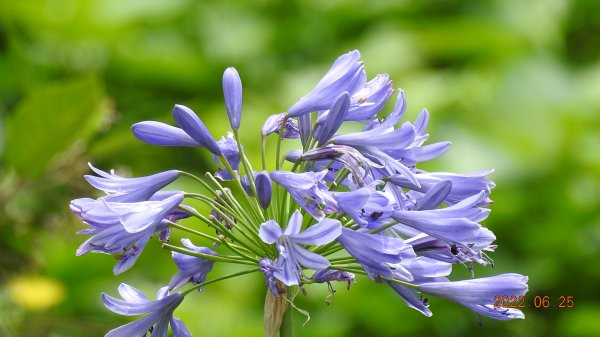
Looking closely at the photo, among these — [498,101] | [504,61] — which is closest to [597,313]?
[498,101]

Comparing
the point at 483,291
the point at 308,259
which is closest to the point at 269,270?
the point at 308,259

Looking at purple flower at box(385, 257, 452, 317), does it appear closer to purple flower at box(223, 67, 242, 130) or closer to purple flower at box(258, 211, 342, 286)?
purple flower at box(258, 211, 342, 286)

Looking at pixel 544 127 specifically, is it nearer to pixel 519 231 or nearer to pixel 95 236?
pixel 519 231

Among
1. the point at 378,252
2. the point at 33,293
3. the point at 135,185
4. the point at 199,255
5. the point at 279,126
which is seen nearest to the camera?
the point at 378,252

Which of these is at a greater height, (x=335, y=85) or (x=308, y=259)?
(x=335, y=85)

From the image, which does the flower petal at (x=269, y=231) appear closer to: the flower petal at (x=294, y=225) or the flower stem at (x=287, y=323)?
the flower petal at (x=294, y=225)

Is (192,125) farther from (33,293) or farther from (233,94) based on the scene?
(33,293)

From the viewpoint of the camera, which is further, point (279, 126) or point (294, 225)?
point (279, 126)
